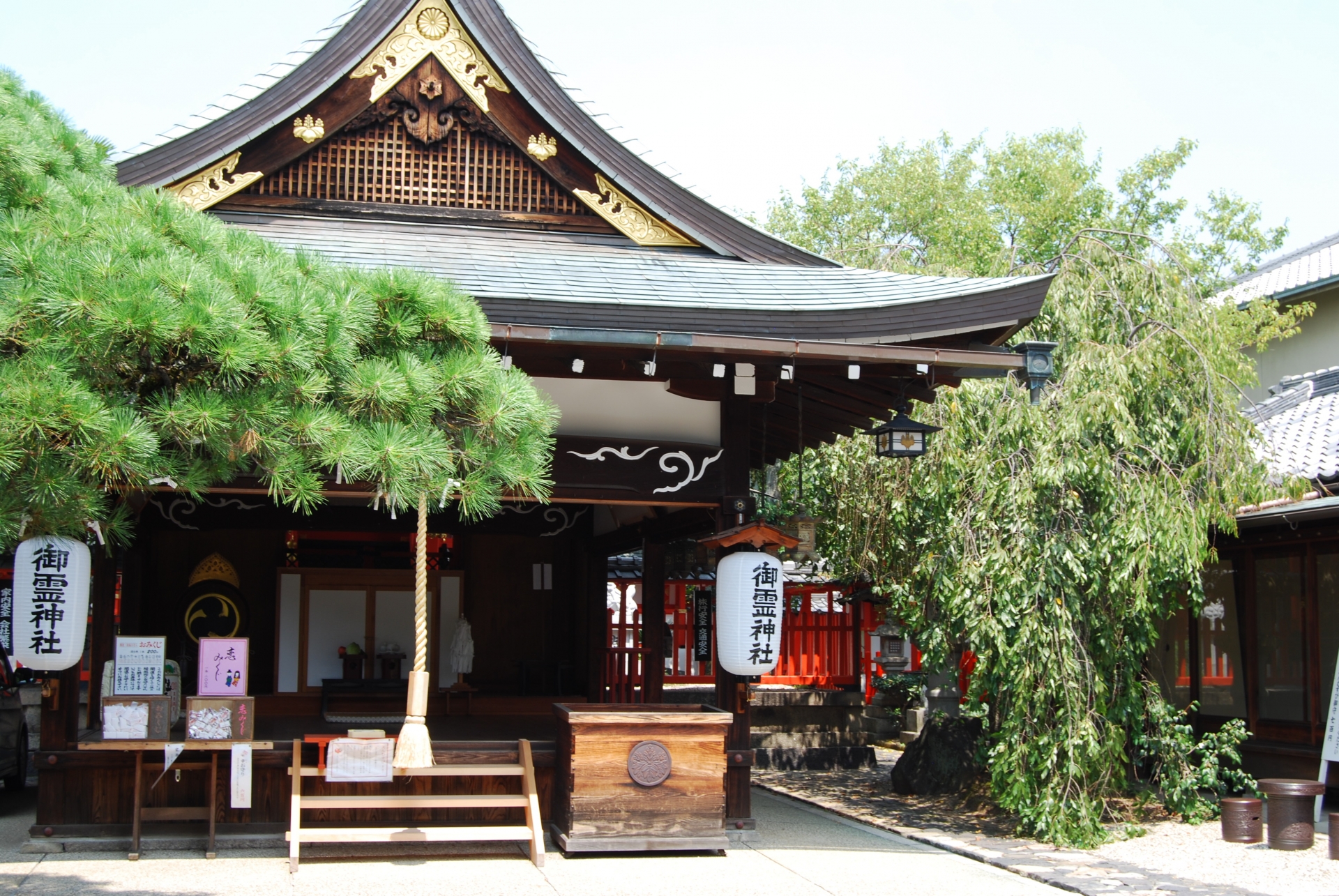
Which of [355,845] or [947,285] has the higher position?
[947,285]

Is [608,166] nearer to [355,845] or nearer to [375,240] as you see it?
[375,240]

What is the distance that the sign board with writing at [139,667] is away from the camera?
26.3 ft

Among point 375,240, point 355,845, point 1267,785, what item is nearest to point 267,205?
point 375,240

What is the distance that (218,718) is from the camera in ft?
25.3

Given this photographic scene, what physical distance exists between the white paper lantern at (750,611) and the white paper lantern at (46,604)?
401 cm

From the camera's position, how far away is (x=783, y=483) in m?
14.4

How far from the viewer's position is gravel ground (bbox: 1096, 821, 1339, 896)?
751 centimetres

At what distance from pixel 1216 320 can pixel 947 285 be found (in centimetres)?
289

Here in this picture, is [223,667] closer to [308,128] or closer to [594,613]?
[308,128]

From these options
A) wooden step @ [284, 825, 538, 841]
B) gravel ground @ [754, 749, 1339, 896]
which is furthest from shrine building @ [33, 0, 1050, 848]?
gravel ground @ [754, 749, 1339, 896]

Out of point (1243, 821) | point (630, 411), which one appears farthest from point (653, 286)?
point (1243, 821)

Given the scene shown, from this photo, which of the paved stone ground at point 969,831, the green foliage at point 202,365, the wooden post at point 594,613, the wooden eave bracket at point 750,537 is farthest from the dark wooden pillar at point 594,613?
the green foliage at point 202,365

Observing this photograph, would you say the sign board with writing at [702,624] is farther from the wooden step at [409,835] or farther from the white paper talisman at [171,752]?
the white paper talisman at [171,752]

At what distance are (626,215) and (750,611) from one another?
3.34 meters
